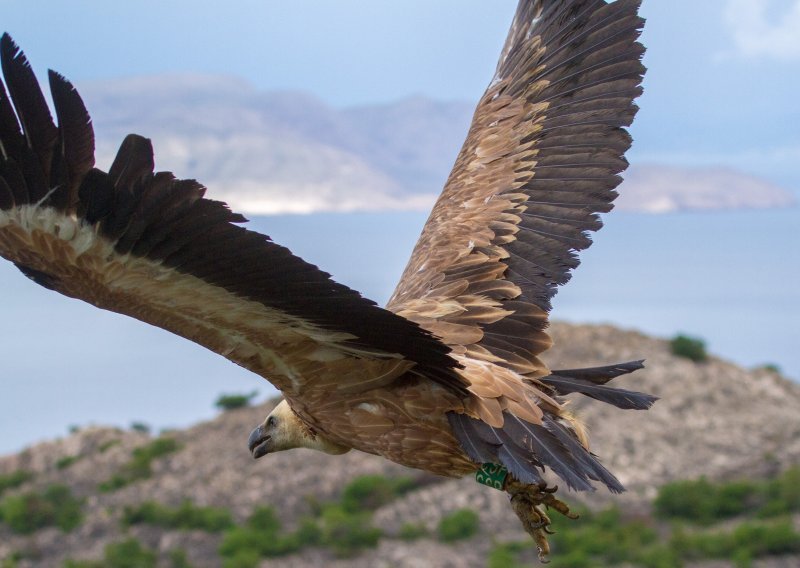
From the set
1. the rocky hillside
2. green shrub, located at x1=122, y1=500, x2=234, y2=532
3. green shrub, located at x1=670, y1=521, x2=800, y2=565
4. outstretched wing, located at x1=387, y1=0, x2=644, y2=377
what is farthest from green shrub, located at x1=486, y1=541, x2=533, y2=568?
outstretched wing, located at x1=387, y1=0, x2=644, y2=377

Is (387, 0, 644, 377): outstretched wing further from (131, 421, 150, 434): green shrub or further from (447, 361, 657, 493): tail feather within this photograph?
(131, 421, 150, 434): green shrub

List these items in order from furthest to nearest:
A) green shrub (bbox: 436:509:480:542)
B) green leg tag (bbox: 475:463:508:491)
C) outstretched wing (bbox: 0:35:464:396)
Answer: green shrub (bbox: 436:509:480:542) < green leg tag (bbox: 475:463:508:491) < outstretched wing (bbox: 0:35:464:396)

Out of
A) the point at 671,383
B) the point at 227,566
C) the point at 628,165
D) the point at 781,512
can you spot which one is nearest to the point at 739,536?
the point at 781,512

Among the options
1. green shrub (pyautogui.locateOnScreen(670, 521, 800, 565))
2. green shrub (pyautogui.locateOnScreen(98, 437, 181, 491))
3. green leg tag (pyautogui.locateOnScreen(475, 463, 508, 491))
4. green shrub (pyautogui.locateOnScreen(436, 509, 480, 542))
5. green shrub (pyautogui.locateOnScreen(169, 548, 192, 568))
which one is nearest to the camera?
green leg tag (pyautogui.locateOnScreen(475, 463, 508, 491))

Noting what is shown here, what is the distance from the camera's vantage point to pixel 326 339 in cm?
436

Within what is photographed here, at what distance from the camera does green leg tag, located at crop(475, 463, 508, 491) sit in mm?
4570

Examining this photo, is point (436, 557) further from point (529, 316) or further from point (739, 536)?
point (529, 316)

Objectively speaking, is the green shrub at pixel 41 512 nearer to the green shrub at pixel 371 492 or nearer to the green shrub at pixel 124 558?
the green shrub at pixel 124 558

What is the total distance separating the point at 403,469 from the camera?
1869cm

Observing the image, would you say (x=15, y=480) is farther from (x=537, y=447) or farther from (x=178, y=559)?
(x=537, y=447)

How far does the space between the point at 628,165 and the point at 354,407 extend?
6.09 ft

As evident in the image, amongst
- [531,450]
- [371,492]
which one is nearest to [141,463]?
[371,492]

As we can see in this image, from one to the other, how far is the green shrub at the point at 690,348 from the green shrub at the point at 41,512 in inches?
413

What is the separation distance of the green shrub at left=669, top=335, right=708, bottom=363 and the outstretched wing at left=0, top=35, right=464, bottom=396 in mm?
17734
